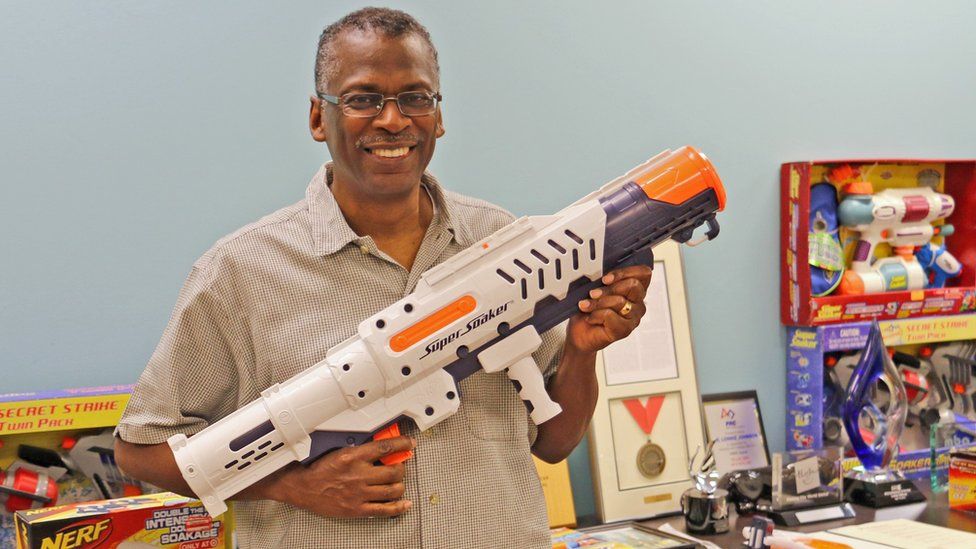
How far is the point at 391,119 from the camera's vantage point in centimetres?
108

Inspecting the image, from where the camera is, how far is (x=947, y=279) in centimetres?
236

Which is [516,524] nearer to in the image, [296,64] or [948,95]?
[296,64]

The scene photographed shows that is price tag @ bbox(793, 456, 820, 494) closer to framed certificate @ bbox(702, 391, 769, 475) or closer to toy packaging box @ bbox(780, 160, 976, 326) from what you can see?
framed certificate @ bbox(702, 391, 769, 475)

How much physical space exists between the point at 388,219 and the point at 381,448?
28cm

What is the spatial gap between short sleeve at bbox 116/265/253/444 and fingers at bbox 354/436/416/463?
0.18m

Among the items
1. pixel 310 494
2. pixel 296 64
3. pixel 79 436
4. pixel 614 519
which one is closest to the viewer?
pixel 310 494

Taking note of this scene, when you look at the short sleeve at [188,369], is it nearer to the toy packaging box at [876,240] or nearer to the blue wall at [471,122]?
the blue wall at [471,122]

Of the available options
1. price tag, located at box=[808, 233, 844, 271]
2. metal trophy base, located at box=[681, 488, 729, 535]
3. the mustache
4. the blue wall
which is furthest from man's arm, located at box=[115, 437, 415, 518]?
price tag, located at box=[808, 233, 844, 271]

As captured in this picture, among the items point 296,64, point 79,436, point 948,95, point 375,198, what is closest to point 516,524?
point 375,198

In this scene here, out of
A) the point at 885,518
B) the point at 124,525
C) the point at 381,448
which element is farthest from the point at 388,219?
the point at 885,518

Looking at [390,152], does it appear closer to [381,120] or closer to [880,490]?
[381,120]

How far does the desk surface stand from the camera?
177cm

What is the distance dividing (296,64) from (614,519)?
3.57 ft

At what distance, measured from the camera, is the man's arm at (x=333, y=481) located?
1040mm
